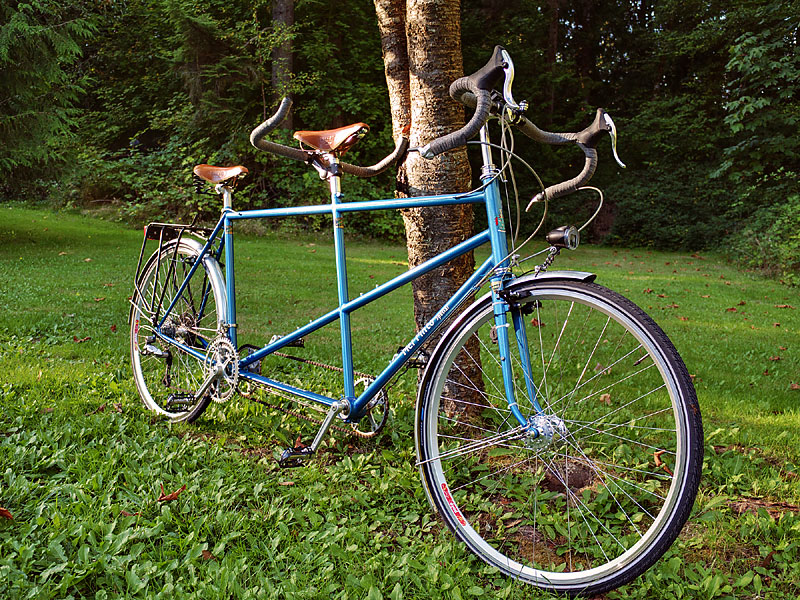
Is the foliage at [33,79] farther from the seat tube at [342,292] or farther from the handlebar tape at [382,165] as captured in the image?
the seat tube at [342,292]

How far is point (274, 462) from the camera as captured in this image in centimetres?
276

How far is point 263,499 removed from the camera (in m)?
2.46

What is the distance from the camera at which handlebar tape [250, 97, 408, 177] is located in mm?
2611

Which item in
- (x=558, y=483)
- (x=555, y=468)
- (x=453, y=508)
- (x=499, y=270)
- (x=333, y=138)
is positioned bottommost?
(x=558, y=483)

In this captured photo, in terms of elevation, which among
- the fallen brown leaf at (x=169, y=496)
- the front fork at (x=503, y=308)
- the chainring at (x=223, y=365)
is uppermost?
the front fork at (x=503, y=308)

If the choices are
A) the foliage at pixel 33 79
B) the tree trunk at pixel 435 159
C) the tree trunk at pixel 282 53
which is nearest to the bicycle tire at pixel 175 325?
the tree trunk at pixel 435 159

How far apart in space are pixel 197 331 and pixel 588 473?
1.99 meters

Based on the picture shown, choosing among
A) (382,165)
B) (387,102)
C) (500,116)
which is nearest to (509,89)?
(500,116)

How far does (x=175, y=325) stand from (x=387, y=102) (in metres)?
12.6

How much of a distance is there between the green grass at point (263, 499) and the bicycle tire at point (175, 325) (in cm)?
13

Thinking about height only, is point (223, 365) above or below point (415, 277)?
below

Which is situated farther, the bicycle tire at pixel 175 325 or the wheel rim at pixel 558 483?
the bicycle tire at pixel 175 325

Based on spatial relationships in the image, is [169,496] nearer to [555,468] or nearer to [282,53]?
[555,468]

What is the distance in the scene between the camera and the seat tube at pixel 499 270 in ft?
6.64
